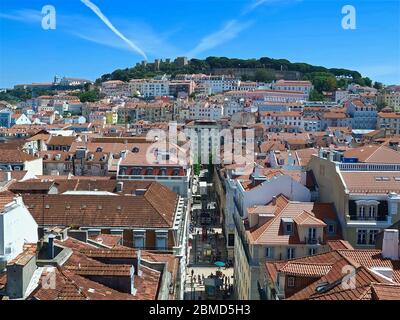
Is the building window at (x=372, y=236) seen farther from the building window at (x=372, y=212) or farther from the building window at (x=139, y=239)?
the building window at (x=139, y=239)

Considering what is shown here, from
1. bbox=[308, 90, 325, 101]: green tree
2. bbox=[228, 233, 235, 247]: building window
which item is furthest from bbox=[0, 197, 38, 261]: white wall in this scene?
bbox=[308, 90, 325, 101]: green tree

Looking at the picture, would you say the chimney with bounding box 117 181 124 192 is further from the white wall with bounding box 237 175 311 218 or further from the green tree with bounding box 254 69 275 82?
the green tree with bounding box 254 69 275 82

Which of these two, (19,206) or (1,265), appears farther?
(19,206)

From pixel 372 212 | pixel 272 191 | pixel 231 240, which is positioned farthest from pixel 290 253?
pixel 231 240

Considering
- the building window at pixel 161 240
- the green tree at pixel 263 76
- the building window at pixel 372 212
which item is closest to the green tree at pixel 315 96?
the green tree at pixel 263 76

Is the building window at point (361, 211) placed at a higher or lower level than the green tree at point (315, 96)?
lower

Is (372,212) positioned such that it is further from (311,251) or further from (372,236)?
(311,251)

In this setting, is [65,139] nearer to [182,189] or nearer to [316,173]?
[182,189]
